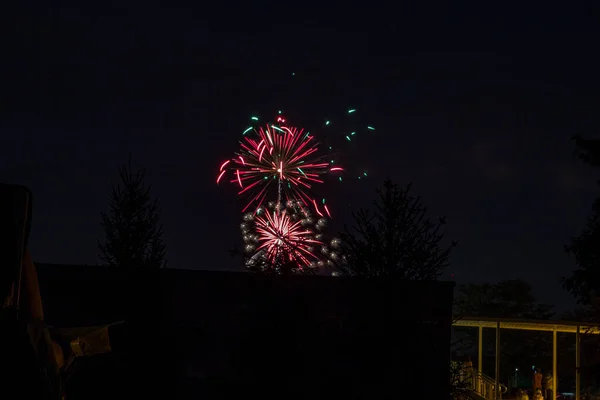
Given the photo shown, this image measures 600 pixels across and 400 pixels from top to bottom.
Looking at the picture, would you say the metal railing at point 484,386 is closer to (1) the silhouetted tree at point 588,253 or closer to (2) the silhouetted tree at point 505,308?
(1) the silhouetted tree at point 588,253

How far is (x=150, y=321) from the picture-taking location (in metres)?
12.7

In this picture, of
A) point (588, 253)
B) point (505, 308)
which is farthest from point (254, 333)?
point (505, 308)

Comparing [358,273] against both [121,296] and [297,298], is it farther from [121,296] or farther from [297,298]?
[121,296]

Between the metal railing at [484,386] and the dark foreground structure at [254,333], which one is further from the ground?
the dark foreground structure at [254,333]

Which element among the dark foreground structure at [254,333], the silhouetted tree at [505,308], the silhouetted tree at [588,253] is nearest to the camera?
the dark foreground structure at [254,333]

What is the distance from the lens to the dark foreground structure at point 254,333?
37.5ft

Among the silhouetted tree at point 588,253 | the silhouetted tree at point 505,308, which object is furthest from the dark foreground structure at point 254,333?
the silhouetted tree at point 505,308

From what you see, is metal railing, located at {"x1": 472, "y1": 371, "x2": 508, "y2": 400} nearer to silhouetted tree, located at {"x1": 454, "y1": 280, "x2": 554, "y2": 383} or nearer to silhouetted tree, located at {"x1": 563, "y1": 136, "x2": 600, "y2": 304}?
silhouetted tree, located at {"x1": 563, "y1": 136, "x2": 600, "y2": 304}

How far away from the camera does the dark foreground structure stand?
1142 cm

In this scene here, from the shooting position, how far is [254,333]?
11688mm

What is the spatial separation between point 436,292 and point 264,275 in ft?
8.62

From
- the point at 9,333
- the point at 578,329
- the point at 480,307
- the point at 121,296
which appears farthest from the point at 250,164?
the point at 480,307

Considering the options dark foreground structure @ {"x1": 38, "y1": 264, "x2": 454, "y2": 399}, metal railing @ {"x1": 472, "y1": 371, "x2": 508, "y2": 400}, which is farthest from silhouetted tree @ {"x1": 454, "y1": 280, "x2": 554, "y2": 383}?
dark foreground structure @ {"x1": 38, "y1": 264, "x2": 454, "y2": 399}

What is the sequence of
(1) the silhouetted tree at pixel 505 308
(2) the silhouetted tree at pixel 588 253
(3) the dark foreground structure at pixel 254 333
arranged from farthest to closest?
(1) the silhouetted tree at pixel 505 308
(2) the silhouetted tree at pixel 588 253
(3) the dark foreground structure at pixel 254 333
